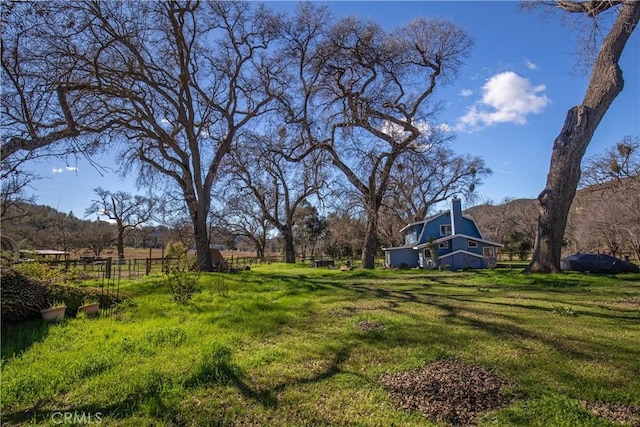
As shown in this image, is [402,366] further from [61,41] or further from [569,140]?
[569,140]

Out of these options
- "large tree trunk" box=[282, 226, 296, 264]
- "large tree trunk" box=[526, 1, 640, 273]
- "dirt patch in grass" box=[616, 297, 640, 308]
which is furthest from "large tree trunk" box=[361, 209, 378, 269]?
"dirt patch in grass" box=[616, 297, 640, 308]

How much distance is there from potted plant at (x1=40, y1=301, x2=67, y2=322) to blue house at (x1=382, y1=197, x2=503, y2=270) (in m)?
23.0

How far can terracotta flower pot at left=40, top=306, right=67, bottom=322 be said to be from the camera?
5.71m

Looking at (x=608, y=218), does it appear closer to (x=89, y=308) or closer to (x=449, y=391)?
(x=449, y=391)

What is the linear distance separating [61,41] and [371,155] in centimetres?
1348

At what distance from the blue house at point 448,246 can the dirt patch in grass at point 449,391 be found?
2259 centimetres

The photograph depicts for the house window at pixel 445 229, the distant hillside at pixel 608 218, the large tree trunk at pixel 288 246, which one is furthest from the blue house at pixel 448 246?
the large tree trunk at pixel 288 246

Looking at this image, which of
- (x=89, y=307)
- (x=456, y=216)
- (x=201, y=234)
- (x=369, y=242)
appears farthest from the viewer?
(x=456, y=216)

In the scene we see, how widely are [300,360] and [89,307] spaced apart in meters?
4.75

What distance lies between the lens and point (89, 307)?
21.1 feet

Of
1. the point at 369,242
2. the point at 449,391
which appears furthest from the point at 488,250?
the point at 449,391

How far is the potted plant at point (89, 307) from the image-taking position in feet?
20.7

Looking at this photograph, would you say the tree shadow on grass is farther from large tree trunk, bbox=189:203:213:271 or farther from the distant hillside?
the distant hillside

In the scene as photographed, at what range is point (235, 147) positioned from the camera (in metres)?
18.3
